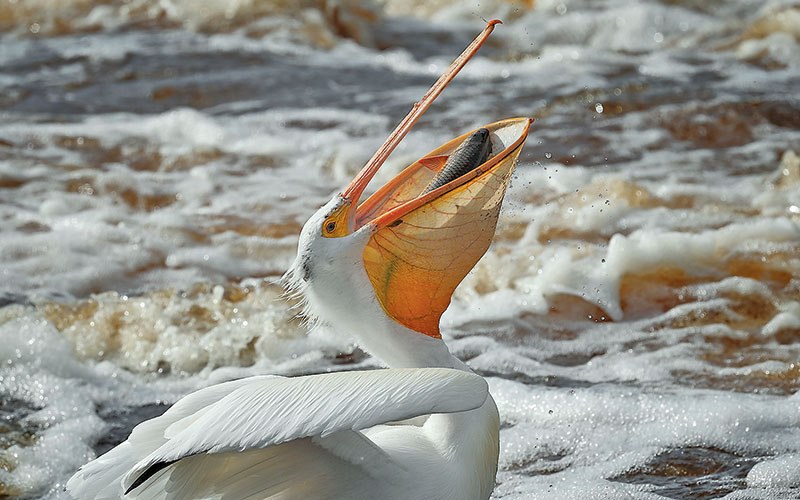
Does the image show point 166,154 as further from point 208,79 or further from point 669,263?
point 669,263

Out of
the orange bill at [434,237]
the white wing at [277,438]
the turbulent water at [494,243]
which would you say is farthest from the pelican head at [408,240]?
the turbulent water at [494,243]

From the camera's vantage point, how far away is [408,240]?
2531mm

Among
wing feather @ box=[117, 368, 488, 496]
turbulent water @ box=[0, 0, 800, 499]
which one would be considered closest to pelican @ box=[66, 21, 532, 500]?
wing feather @ box=[117, 368, 488, 496]

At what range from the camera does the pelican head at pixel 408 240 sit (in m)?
2.44

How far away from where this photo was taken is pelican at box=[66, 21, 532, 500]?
2166mm

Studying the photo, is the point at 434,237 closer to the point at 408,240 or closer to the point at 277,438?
the point at 408,240

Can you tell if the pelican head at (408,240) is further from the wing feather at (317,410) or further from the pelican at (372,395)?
the wing feather at (317,410)

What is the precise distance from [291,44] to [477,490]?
275 inches

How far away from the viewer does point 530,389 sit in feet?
11.7

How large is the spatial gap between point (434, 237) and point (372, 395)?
0.52 meters

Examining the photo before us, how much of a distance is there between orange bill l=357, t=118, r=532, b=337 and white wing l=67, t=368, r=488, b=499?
30cm

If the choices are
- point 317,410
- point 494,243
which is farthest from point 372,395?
point 494,243

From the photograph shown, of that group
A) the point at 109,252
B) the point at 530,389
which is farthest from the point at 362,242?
the point at 109,252

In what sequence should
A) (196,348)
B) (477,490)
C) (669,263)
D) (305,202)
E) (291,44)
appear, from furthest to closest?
(291,44) < (305,202) < (669,263) < (196,348) < (477,490)
